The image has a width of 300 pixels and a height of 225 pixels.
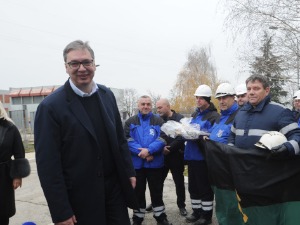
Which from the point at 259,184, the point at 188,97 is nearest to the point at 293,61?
the point at 259,184

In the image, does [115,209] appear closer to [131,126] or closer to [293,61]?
[131,126]

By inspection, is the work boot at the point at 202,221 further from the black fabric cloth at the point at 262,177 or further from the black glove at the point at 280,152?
the black glove at the point at 280,152

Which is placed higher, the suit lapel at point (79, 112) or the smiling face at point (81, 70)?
the smiling face at point (81, 70)

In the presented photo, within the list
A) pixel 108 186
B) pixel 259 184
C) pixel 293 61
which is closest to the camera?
pixel 108 186

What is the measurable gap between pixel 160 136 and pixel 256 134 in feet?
5.91

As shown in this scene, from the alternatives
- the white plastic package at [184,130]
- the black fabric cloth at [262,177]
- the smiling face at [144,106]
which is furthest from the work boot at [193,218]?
the smiling face at [144,106]

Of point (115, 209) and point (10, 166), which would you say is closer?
point (115, 209)

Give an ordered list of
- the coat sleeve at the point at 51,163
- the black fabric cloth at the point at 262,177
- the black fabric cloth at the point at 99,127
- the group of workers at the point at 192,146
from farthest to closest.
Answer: the group of workers at the point at 192,146, the black fabric cloth at the point at 262,177, the black fabric cloth at the point at 99,127, the coat sleeve at the point at 51,163

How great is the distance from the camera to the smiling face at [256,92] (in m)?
3.71

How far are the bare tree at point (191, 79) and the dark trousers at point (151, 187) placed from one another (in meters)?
36.7

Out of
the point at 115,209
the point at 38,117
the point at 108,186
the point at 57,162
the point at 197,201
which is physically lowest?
the point at 197,201

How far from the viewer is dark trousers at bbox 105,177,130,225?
2742 millimetres

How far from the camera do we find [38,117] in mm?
2479

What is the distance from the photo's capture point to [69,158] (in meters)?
2.51
